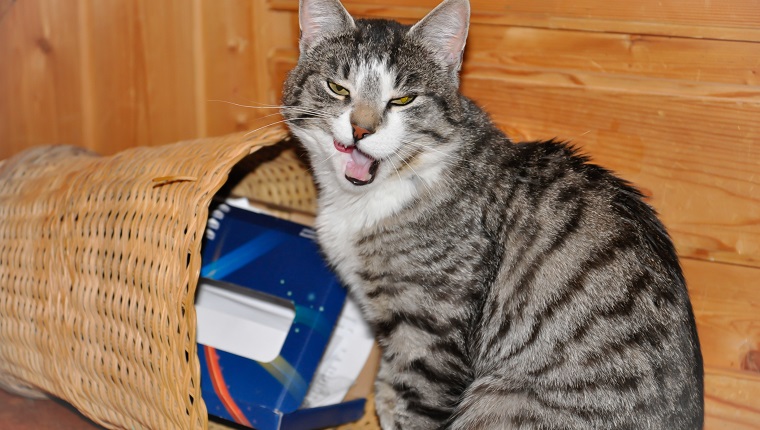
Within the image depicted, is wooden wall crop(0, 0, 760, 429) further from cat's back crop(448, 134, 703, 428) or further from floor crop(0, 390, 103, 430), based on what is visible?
floor crop(0, 390, 103, 430)

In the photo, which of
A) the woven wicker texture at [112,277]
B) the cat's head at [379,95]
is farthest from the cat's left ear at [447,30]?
the woven wicker texture at [112,277]

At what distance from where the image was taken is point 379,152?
1796mm

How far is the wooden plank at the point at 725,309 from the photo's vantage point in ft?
6.81

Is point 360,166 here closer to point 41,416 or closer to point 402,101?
point 402,101

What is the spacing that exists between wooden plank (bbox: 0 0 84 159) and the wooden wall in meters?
0.01

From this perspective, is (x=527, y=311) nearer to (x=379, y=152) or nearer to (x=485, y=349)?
(x=485, y=349)

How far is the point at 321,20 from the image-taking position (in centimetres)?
199

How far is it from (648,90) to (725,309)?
0.64 meters

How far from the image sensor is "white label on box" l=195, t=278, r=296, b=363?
2.31m

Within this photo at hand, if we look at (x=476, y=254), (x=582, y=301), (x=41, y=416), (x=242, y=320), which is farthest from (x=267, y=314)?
(x=582, y=301)

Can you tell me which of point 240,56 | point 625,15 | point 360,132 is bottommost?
point 240,56

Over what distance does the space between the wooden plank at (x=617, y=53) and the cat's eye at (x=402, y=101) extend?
57 cm

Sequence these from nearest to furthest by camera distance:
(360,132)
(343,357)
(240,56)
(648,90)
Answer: (360,132), (648,90), (343,357), (240,56)

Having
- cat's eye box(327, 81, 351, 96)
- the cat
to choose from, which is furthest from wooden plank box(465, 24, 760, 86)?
cat's eye box(327, 81, 351, 96)
